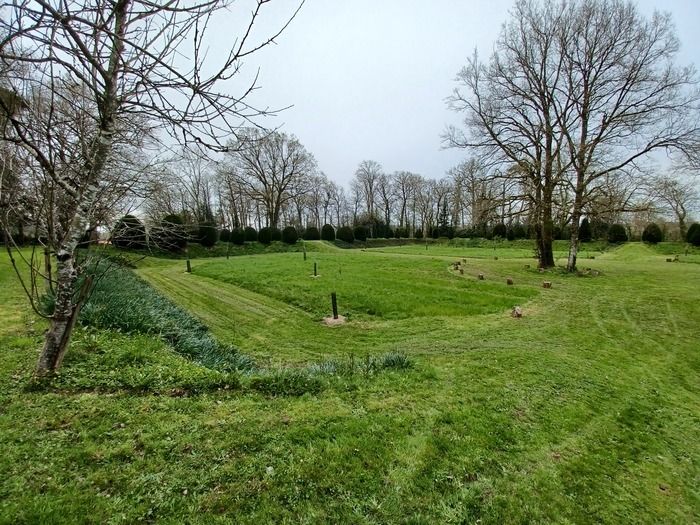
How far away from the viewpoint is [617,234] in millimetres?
30906

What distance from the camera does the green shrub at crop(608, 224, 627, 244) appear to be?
30.9 meters

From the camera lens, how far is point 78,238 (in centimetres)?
322

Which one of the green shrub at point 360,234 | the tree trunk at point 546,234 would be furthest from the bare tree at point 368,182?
the tree trunk at point 546,234

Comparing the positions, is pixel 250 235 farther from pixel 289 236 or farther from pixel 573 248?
pixel 573 248

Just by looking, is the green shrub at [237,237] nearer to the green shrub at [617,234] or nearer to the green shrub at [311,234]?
the green shrub at [311,234]

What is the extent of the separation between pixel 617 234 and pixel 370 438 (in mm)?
37215

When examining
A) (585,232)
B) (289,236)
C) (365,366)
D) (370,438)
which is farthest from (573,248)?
(289,236)

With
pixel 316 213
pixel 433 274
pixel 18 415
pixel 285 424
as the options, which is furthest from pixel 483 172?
pixel 316 213

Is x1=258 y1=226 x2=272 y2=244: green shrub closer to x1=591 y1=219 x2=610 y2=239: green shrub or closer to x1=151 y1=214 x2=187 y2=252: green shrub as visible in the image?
x1=151 y1=214 x2=187 y2=252: green shrub

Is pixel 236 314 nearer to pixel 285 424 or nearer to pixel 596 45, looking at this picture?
pixel 285 424

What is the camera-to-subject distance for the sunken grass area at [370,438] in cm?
220

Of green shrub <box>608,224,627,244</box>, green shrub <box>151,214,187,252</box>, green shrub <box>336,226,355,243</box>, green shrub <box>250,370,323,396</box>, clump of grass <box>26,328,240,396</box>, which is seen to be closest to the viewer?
clump of grass <box>26,328,240,396</box>

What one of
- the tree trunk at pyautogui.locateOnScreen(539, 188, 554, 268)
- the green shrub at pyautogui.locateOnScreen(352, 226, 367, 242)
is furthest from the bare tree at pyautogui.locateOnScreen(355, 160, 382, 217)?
the tree trunk at pyautogui.locateOnScreen(539, 188, 554, 268)

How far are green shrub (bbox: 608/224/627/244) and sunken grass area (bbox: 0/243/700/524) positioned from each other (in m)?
30.4
